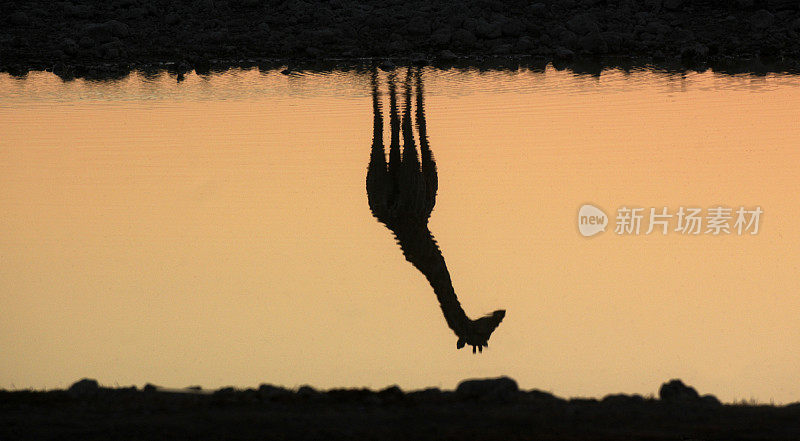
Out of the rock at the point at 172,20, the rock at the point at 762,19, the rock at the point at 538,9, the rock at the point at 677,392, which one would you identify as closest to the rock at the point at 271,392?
the rock at the point at 677,392

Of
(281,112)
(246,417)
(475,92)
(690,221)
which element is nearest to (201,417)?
(246,417)

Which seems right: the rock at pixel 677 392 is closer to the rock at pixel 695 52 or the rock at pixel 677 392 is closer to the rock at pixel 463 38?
the rock at pixel 695 52

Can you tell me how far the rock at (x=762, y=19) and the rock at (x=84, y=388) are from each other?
16.5 m

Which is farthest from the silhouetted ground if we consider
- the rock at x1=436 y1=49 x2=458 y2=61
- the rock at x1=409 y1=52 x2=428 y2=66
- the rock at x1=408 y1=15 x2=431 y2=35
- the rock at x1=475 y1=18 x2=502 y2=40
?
the rock at x1=408 y1=15 x2=431 y2=35

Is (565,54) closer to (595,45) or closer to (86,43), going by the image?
(595,45)

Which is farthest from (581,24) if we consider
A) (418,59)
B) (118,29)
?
(118,29)

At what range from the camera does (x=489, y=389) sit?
5.07 metres

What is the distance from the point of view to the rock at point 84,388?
5.20 m

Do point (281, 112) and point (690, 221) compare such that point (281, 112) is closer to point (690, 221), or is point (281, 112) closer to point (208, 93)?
point (208, 93)

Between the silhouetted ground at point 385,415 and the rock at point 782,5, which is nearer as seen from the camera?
the silhouetted ground at point 385,415

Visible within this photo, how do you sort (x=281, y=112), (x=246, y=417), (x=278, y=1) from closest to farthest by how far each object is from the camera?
(x=246, y=417) < (x=281, y=112) < (x=278, y=1)

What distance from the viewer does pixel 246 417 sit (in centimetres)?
486

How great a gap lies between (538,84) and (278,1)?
8425 mm

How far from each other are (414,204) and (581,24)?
37.2 feet
